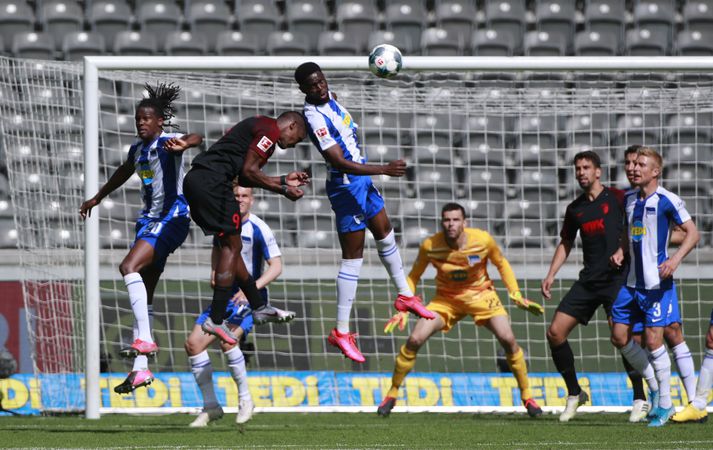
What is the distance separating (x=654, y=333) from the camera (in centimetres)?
870

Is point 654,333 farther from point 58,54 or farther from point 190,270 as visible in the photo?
point 58,54

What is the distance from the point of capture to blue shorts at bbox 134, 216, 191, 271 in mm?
7996

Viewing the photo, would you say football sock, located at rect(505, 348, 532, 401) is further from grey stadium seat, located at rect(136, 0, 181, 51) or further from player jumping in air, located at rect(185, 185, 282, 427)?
grey stadium seat, located at rect(136, 0, 181, 51)

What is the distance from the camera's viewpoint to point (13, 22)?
1559cm

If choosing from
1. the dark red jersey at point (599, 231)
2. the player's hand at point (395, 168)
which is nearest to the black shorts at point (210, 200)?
the player's hand at point (395, 168)

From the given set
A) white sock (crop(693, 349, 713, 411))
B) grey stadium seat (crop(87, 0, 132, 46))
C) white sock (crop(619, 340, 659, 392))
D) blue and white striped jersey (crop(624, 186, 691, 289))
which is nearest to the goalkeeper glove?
white sock (crop(619, 340, 659, 392))

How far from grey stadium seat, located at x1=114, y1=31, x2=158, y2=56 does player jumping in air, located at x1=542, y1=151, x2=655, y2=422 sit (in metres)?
7.48

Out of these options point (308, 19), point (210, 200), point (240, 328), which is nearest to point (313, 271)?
point (240, 328)

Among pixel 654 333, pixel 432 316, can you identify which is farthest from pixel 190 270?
pixel 654 333

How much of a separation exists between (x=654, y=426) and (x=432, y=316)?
195 centimetres

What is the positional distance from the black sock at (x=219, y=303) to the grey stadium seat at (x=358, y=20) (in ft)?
26.9

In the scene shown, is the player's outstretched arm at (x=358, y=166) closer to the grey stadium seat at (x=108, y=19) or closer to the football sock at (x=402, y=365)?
the football sock at (x=402, y=365)

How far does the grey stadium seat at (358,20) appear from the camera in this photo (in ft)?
51.0

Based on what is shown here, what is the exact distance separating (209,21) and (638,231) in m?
8.62
